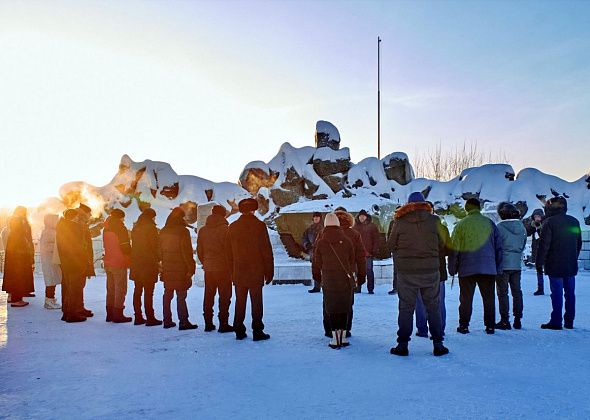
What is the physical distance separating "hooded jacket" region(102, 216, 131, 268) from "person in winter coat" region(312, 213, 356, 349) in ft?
10.3

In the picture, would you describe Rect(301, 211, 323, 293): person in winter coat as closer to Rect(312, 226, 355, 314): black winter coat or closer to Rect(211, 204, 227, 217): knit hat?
Rect(211, 204, 227, 217): knit hat

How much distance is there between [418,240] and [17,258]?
7.84 m

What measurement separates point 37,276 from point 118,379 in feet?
42.5

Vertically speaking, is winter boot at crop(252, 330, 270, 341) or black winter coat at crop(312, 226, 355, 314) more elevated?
black winter coat at crop(312, 226, 355, 314)

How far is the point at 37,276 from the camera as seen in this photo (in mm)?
15641

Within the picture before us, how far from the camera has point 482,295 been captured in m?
6.16

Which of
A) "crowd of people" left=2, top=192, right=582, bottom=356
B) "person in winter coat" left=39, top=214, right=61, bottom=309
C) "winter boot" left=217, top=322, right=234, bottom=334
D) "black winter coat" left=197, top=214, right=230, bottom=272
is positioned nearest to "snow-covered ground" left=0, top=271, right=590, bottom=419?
"winter boot" left=217, top=322, right=234, bottom=334

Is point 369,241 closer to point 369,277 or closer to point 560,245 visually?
point 369,277

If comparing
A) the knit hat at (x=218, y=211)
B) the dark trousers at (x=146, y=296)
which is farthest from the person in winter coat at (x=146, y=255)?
the knit hat at (x=218, y=211)

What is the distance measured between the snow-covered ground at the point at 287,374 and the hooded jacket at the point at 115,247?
90 cm

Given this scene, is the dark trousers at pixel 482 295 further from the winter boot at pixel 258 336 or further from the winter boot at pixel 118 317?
the winter boot at pixel 118 317

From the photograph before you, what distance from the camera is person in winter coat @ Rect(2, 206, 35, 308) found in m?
9.41

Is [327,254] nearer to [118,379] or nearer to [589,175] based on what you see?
[118,379]

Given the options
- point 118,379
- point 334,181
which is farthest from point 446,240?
point 334,181
